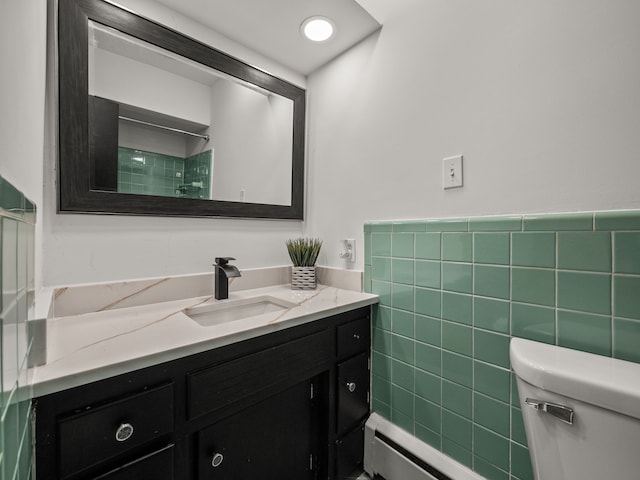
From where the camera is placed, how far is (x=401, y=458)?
→ 1.13m

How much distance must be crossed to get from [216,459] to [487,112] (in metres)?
1.36

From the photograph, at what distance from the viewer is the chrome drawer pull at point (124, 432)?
0.62m

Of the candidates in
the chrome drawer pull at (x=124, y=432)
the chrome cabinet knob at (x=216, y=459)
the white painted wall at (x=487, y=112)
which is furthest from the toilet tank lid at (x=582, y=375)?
the chrome drawer pull at (x=124, y=432)

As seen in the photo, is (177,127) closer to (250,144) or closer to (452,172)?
(250,144)

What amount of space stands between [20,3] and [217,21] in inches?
33.4

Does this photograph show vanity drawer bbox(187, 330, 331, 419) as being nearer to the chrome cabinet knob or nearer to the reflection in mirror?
the chrome cabinet knob

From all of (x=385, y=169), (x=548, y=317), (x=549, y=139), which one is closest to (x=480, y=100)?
(x=549, y=139)

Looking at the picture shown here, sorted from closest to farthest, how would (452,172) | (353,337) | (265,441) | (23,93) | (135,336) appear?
(23,93)
(135,336)
(265,441)
(452,172)
(353,337)

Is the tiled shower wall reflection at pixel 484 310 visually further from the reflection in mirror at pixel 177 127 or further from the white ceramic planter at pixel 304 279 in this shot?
the reflection in mirror at pixel 177 127

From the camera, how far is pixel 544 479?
69cm

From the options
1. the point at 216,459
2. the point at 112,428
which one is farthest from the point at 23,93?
the point at 216,459

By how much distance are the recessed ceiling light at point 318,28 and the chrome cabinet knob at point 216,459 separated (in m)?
1.65

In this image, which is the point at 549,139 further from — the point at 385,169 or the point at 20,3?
the point at 20,3

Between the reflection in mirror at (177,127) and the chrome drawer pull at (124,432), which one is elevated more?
the reflection in mirror at (177,127)
